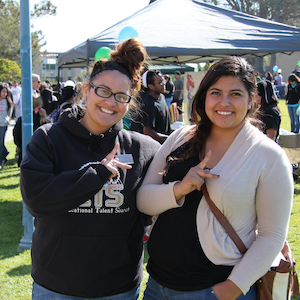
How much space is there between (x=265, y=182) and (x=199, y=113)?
0.58 metres

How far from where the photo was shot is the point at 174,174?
1.77m

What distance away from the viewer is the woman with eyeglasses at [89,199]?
61.2 inches

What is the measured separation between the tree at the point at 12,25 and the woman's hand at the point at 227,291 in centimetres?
3307

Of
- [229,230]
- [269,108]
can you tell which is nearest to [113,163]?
[229,230]

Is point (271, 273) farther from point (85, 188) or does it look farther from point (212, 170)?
point (85, 188)

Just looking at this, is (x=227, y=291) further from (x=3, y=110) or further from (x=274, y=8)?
(x=274, y=8)

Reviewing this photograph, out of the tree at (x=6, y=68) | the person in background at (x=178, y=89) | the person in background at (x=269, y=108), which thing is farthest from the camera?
the tree at (x=6, y=68)

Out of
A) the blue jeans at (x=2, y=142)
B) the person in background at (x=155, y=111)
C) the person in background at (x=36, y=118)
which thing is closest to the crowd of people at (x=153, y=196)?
the person in background at (x=155, y=111)

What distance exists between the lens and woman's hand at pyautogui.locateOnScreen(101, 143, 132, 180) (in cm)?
160

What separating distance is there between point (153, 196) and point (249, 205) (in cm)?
47

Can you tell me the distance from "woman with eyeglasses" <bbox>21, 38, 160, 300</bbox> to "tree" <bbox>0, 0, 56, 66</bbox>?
3242 cm

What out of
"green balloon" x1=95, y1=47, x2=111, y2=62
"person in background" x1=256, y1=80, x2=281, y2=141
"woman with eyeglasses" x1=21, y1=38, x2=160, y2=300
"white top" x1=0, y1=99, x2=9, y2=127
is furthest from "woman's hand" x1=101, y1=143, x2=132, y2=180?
"white top" x1=0, y1=99, x2=9, y2=127

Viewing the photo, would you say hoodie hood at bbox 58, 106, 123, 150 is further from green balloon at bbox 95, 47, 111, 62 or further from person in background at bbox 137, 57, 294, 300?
green balloon at bbox 95, 47, 111, 62

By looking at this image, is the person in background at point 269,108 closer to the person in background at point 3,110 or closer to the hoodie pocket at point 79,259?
the hoodie pocket at point 79,259
